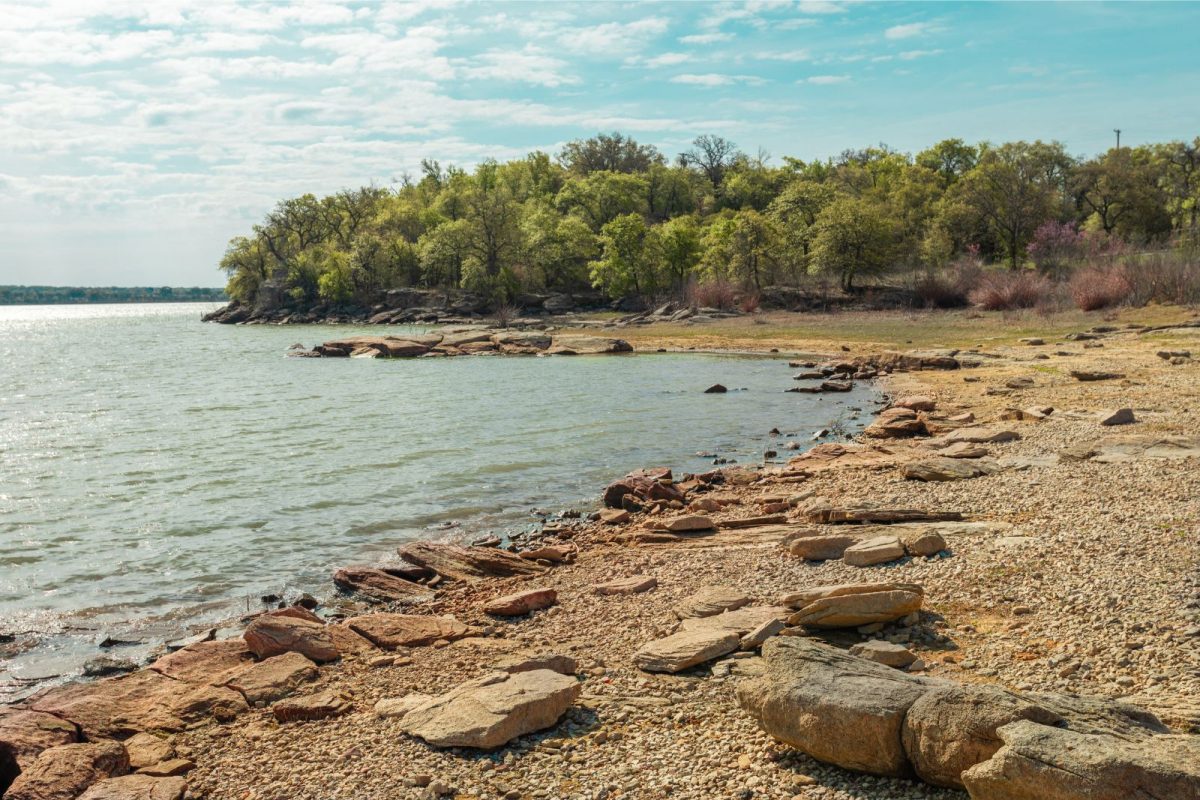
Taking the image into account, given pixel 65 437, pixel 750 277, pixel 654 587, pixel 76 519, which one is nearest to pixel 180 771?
pixel 654 587

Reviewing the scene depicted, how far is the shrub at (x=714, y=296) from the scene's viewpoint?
75.6 m

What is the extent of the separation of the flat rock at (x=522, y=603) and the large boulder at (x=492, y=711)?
9.98 feet

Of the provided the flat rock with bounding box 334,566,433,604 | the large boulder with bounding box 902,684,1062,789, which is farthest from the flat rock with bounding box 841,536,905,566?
the flat rock with bounding box 334,566,433,604

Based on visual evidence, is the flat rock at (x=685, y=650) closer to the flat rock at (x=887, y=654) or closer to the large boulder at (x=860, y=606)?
the large boulder at (x=860, y=606)

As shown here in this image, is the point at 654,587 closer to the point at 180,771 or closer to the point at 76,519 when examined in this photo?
the point at 180,771

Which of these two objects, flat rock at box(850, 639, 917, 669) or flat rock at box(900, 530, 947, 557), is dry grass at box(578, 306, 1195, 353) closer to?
flat rock at box(900, 530, 947, 557)

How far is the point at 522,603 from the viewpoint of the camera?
34.5 ft

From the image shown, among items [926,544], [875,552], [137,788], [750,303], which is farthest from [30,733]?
[750,303]

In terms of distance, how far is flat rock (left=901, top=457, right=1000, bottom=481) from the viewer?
1475 cm

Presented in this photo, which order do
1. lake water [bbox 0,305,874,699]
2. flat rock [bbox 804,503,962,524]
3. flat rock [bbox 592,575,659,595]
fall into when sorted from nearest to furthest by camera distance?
flat rock [bbox 592,575,659,595], flat rock [bbox 804,503,962,524], lake water [bbox 0,305,874,699]

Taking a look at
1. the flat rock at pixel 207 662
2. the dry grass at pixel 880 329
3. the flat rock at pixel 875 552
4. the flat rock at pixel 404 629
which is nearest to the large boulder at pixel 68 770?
the flat rock at pixel 207 662

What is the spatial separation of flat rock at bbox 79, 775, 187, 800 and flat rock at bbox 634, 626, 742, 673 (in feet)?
12.7

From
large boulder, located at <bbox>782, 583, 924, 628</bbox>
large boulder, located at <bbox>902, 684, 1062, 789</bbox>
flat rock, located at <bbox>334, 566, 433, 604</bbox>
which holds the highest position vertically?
large boulder, located at <bbox>902, 684, 1062, 789</bbox>

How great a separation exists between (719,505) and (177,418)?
23.2 metres
